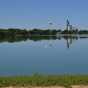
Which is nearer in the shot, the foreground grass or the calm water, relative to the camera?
the foreground grass

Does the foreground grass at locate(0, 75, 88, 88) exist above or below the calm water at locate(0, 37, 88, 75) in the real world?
above

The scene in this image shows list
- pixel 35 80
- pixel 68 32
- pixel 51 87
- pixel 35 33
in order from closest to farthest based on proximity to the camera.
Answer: pixel 51 87 → pixel 35 80 → pixel 68 32 → pixel 35 33

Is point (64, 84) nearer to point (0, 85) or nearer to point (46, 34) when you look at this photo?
point (0, 85)

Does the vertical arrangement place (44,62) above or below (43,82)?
below

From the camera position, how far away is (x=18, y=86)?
9.44 meters

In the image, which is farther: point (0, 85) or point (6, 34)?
point (6, 34)

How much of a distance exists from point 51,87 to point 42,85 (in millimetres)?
322

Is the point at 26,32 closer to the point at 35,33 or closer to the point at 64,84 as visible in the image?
the point at 35,33

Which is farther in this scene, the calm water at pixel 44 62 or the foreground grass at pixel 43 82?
the calm water at pixel 44 62

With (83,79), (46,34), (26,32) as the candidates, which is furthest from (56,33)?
(83,79)

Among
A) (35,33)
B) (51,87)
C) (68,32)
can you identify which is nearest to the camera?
(51,87)

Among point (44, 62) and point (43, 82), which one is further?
point (44, 62)

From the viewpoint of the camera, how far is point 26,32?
11700cm

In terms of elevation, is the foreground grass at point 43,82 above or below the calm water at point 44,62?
above
